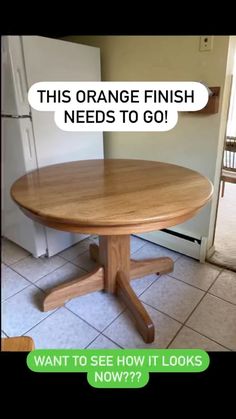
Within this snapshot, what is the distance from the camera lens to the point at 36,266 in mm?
1691

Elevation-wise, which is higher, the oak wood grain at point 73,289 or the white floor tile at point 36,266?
the oak wood grain at point 73,289

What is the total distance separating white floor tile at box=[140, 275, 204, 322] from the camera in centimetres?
134

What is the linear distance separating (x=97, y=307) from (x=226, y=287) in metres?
0.75

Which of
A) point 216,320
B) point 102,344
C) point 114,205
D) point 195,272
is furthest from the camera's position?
point 195,272

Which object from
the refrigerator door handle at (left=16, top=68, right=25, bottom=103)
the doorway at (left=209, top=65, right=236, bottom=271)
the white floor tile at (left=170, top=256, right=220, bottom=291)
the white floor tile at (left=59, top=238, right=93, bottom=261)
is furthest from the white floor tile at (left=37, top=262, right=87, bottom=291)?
the refrigerator door handle at (left=16, top=68, right=25, bottom=103)

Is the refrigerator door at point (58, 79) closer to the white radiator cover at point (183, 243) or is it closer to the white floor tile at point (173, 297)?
the white radiator cover at point (183, 243)

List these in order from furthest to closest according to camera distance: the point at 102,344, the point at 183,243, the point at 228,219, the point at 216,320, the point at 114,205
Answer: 1. the point at 228,219
2. the point at 183,243
3. the point at 216,320
4. the point at 102,344
5. the point at 114,205

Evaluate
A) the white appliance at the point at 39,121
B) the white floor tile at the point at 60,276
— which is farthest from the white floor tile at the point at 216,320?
the white appliance at the point at 39,121

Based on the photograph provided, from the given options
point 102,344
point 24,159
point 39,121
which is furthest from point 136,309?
point 39,121

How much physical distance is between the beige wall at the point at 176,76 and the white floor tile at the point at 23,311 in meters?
1.03

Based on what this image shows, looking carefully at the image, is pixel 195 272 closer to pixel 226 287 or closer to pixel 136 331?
pixel 226 287

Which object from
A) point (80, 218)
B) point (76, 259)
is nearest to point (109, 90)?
point (80, 218)

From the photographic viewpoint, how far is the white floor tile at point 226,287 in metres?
1.43

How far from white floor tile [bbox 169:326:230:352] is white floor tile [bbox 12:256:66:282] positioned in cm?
87
